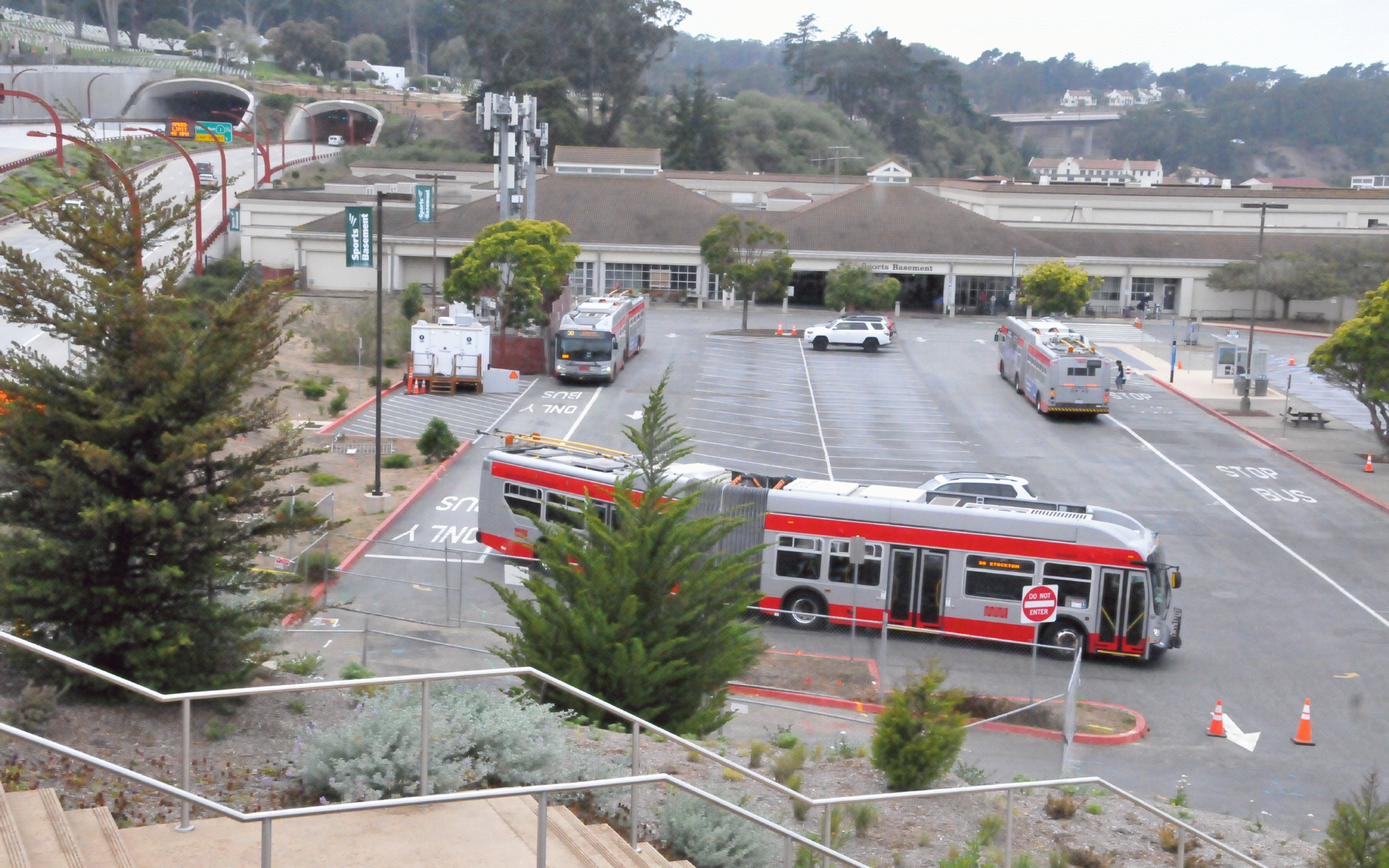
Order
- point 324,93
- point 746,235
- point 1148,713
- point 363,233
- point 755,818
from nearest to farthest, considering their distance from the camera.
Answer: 1. point 755,818
2. point 1148,713
3. point 363,233
4. point 746,235
5. point 324,93

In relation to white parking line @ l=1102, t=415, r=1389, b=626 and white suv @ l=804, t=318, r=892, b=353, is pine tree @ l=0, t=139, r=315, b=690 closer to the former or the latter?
white parking line @ l=1102, t=415, r=1389, b=626

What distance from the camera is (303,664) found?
51.9 ft

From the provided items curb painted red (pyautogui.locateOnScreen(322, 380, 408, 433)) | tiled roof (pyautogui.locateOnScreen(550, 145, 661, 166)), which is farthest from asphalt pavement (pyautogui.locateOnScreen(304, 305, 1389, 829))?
tiled roof (pyautogui.locateOnScreen(550, 145, 661, 166))

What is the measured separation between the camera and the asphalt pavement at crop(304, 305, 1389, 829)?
18.9 m

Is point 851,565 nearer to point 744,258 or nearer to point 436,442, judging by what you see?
point 436,442

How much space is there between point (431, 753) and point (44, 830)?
7.75 ft

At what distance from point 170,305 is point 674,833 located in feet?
23.2

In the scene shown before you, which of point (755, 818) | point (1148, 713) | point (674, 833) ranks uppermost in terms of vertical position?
point (755, 818)

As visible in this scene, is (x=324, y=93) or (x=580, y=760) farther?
(x=324, y=93)

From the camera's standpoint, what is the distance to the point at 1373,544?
30.9m

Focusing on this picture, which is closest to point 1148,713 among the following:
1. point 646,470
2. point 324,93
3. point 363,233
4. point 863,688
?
point 863,688

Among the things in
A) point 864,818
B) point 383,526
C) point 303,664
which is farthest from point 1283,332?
point 864,818

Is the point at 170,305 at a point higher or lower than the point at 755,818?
higher

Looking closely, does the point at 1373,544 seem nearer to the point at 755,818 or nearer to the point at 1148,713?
the point at 1148,713
